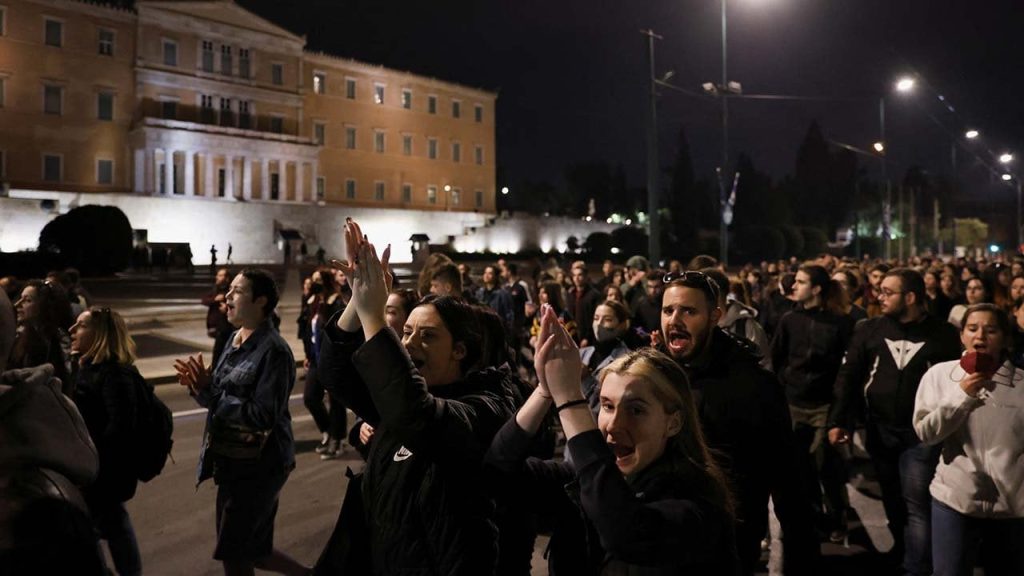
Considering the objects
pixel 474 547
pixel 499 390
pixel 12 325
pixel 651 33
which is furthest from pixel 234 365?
pixel 651 33

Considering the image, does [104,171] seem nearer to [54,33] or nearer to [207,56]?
[54,33]

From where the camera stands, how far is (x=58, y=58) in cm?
5634

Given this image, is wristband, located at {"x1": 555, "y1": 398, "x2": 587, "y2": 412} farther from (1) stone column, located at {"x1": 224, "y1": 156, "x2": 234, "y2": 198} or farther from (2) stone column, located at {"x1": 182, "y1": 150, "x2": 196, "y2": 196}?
(1) stone column, located at {"x1": 224, "y1": 156, "x2": 234, "y2": 198}

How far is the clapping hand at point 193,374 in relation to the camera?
4.36 m

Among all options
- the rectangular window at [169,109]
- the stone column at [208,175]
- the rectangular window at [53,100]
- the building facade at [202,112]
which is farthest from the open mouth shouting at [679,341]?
the rectangular window at [169,109]

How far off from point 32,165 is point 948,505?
6318 cm

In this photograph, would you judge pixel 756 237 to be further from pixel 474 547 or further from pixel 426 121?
pixel 474 547

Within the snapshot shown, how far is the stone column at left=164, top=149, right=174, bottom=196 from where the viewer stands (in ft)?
194

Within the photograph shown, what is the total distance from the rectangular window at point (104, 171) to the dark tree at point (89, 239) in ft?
89.3

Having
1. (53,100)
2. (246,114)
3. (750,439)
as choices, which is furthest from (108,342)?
(246,114)

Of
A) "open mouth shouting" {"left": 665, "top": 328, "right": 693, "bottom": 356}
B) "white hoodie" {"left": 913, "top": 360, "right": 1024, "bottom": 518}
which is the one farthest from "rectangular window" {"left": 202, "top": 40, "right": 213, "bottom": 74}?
"white hoodie" {"left": 913, "top": 360, "right": 1024, "bottom": 518}

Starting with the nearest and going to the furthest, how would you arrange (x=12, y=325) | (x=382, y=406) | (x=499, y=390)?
(x=12, y=325) < (x=382, y=406) < (x=499, y=390)

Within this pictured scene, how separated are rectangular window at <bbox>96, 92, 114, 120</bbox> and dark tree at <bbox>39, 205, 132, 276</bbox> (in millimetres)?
28310

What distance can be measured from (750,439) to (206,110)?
6692 centimetres
